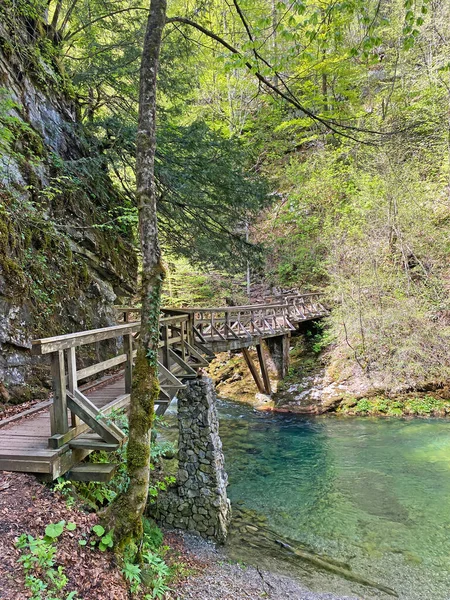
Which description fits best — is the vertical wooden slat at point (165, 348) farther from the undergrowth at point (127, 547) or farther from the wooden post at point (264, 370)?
the wooden post at point (264, 370)

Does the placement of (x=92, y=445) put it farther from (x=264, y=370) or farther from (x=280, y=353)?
(x=280, y=353)

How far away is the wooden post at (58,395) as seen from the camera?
10.1 feet

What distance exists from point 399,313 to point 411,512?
7284 millimetres

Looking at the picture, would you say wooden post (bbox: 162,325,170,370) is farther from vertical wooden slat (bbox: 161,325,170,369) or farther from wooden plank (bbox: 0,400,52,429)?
wooden plank (bbox: 0,400,52,429)

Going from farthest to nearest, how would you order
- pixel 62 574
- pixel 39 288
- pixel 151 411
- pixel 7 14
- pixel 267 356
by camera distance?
pixel 267 356 → pixel 7 14 → pixel 39 288 → pixel 151 411 → pixel 62 574

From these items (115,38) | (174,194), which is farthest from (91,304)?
(115,38)

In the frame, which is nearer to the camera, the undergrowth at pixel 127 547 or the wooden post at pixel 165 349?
the undergrowth at pixel 127 547

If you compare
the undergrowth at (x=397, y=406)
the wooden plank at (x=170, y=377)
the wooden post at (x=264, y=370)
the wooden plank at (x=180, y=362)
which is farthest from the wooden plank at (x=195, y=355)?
the undergrowth at (x=397, y=406)

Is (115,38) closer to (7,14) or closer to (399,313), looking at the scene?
(7,14)

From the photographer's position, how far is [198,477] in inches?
230

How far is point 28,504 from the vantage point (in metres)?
2.76

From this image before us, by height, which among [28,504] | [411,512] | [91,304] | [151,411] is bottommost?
[411,512]

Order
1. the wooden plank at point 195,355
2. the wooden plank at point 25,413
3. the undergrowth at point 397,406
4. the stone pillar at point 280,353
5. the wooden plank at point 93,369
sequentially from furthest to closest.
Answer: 1. the stone pillar at point 280,353
2. the undergrowth at point 397,406
3. the wooden plank at point 195,355
4. the wooden plank at point 25,413
5. the wooden plank at point 93,369

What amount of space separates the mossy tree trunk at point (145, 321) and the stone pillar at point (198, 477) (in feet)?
9.19
